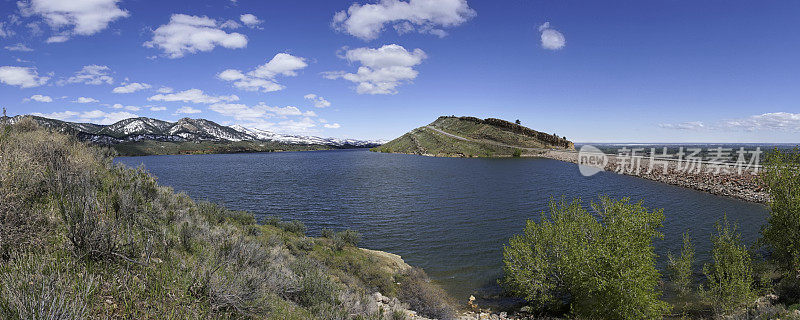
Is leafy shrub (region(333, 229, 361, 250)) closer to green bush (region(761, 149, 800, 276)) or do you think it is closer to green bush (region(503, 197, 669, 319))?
green bush (region(503, 197, 669, 319))

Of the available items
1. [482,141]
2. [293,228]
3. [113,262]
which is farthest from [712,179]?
[482,141]

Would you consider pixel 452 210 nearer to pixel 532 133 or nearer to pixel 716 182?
pixel 716 182

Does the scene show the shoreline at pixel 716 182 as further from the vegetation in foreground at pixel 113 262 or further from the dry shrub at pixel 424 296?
the vegetation in foreground at pixel 113 262

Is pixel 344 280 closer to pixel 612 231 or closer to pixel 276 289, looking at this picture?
pixel 276 289

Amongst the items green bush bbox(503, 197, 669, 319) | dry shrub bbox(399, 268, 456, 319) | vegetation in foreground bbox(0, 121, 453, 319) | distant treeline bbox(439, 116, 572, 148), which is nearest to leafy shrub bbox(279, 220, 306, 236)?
dry shrub bbox(399, 268, 456, 319)

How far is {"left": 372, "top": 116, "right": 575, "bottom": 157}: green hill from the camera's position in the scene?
135 metres

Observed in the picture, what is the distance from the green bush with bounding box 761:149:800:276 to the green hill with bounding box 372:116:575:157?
372 ft

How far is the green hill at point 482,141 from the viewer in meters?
135

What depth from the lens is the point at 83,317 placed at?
418cm

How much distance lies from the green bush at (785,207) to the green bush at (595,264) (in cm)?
708

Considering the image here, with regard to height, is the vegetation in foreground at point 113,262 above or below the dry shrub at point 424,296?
above

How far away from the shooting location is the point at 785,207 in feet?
51.1

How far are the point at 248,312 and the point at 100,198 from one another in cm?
614

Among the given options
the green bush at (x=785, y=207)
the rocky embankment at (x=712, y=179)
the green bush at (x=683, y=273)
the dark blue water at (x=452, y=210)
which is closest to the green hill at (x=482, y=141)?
the rocky embankment at (x=712, y=179)
